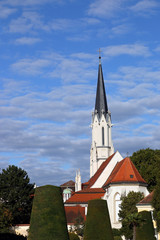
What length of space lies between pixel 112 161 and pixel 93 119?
2078cm

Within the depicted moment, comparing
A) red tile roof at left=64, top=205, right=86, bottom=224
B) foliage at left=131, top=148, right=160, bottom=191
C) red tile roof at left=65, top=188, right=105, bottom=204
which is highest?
foliage at left=131, top=148, right=160, bottom=191

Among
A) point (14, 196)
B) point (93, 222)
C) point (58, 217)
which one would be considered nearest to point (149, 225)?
point (93, 222)

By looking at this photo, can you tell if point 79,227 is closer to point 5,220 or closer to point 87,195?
→ point 5,220

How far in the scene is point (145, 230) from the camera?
3978cm

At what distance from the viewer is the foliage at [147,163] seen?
6876 cm

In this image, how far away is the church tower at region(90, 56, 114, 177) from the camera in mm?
96188

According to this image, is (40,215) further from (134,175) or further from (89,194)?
(89,194)

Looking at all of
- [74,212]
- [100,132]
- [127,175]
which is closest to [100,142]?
[100,132]

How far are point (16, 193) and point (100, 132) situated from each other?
128 feet

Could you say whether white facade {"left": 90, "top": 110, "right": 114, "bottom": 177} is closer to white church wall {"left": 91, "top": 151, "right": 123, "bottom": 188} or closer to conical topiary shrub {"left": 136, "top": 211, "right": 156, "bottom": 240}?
white church wall {"left": 91, "top": 151, "right": 123, "bottom": 188}

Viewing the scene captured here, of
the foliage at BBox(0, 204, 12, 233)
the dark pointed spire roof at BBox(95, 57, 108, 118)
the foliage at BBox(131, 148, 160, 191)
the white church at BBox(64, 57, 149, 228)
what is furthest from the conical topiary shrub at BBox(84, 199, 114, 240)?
the dark pointed spire roof at BBox(95, 57, 108, 118)

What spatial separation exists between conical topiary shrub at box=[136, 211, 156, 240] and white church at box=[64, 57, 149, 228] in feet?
78.7

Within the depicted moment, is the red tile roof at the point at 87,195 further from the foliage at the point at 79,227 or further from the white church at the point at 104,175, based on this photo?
the foliage at the point at 79,227

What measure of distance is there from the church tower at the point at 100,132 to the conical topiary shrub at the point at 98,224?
64831 mm
